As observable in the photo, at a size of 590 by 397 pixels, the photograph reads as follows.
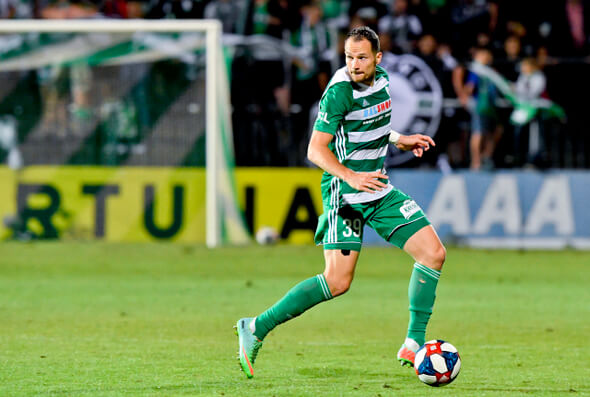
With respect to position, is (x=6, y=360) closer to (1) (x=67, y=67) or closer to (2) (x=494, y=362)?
(2) (x=494, y=362)

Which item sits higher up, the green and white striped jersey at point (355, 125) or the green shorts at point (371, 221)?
the green and white striped jersey at point (355, 125)

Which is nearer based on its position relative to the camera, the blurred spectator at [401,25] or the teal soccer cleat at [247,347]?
the teal soccer cleat at [247,347]

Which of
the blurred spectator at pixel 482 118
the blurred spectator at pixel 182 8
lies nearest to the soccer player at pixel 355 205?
the blurred spectator at pixel 482 118

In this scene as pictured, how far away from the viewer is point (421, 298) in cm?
658

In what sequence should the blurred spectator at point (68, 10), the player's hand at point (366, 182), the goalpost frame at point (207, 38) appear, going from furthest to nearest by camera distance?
1. the blurred spectator at point (68, 10)
2. the goalpost frame at point (207, 38)
3. the player's hand at point (366, 182)

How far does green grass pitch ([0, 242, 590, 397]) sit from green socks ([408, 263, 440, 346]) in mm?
318

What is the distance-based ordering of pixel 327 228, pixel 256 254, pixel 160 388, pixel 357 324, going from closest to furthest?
pixel 160 388, pixel 327 228, pixel 357 324, pixel 256 254

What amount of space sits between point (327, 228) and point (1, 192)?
10.2m

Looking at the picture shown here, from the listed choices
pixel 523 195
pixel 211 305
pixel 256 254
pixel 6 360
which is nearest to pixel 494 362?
pixel 6 360

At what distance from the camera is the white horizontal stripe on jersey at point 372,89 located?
21.4 feet

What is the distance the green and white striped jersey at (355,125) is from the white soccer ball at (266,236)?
363 inches

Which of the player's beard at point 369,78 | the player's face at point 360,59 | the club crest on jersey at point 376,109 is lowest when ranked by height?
the club crest on jersey at point 376,109

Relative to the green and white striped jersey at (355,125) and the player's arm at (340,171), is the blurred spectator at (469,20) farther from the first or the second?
the player's arm at (340,171)

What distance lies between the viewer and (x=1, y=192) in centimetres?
1590
